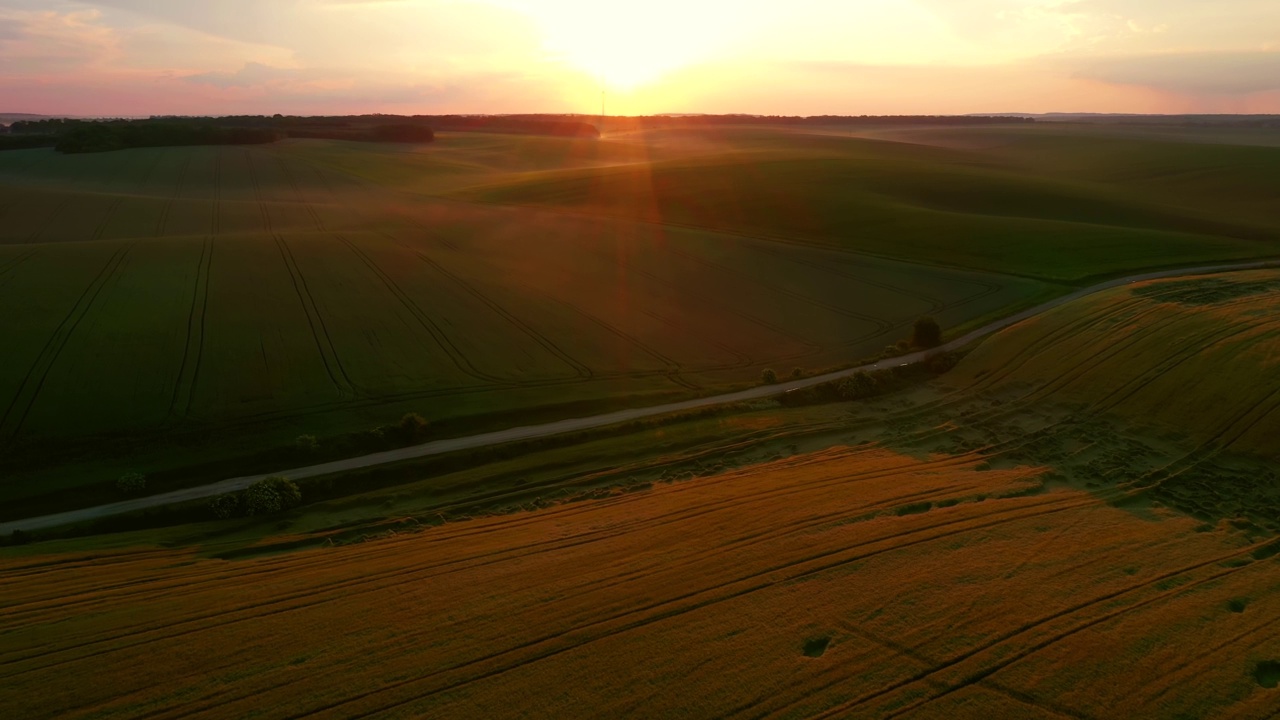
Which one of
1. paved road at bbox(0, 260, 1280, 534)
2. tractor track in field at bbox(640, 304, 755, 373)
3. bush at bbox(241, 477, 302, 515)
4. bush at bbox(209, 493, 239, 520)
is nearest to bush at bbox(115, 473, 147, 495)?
paved road at bbox(0, 260, 1280, 534)

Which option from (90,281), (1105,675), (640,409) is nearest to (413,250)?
(90,281)

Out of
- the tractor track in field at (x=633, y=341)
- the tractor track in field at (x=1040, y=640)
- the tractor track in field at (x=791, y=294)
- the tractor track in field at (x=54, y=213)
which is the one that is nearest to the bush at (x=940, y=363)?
the tractor track in field at (x=791, y=294)

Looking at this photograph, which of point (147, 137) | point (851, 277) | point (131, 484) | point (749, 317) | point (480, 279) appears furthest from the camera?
point (147, 137)

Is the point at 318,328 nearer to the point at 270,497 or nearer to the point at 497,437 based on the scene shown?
the point at 497,437

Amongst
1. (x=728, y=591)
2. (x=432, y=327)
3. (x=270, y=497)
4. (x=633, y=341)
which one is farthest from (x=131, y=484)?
(x=633, y=341)

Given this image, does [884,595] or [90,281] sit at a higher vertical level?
[90,281]

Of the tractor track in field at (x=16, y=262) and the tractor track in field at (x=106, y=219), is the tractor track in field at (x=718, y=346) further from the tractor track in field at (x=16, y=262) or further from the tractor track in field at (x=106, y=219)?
the tractor track in field at (x=106, y=219)

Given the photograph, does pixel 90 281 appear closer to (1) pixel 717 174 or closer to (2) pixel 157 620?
(2) pixel 157 620
